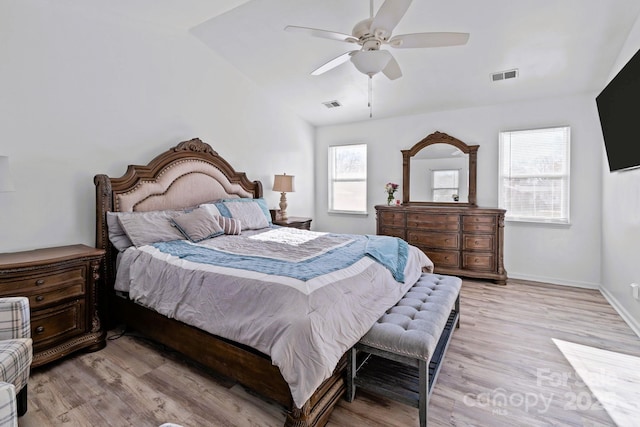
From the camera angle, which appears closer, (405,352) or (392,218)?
(405,352)

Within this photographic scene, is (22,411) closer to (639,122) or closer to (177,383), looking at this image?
(177,383)

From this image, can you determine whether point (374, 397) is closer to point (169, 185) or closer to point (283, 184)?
point (169, 185)

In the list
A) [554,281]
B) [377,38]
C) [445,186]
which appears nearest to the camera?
[377,38]

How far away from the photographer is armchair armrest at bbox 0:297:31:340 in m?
1.76

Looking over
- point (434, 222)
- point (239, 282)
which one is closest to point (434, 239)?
point (434, 222)

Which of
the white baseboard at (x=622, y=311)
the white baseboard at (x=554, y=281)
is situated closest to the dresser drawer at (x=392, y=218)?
the white baseboard at (x=554, y=281)

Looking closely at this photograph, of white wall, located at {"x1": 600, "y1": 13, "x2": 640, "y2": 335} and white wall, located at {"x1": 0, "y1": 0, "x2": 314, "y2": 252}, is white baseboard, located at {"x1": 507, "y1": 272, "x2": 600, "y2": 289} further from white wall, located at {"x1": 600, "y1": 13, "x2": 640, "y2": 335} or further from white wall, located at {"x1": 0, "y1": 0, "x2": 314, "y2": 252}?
white wall, located at {"x1": 0, "y1": 0, "x2": 314, "y2": 252}

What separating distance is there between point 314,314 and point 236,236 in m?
2.01

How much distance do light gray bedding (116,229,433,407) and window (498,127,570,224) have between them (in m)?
2.89

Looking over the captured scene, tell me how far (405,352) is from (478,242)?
319 centimetres

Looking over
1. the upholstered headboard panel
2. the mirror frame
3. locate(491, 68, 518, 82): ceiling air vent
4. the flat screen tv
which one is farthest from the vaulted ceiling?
the upholstered headboard panel

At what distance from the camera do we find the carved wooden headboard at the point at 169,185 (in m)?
3.04

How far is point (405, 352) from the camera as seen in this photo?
5.75ft

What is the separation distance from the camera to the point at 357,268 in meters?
2.20
